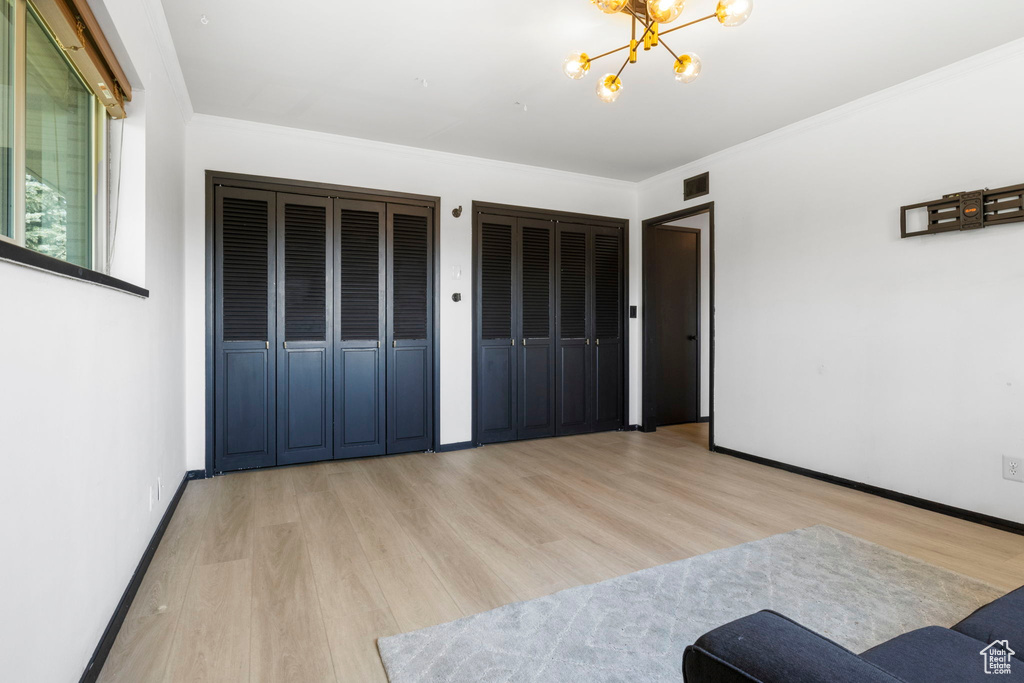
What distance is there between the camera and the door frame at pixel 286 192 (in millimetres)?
3932

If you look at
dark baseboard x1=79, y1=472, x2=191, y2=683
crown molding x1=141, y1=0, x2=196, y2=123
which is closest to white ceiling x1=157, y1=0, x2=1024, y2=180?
crown molding x1=141, y1=0, x2=196, y2=123

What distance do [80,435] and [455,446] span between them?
11.3 ft

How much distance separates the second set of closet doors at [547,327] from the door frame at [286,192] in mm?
412

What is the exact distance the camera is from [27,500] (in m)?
1.18

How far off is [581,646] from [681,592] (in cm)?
60

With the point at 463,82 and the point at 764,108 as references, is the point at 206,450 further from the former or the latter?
the point at 764,108

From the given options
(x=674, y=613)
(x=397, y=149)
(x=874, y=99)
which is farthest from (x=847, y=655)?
(x=397, y=149)

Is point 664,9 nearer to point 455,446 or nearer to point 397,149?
point 397,149

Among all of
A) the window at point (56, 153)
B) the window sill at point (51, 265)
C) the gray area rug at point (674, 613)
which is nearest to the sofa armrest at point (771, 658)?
the gray area rug at point (674, 613)

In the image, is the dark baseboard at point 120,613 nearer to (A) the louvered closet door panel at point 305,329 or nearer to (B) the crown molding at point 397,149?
(A) the louvered closet door panel at point 305,329

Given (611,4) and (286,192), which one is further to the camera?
(286,192)

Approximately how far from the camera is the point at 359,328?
14.5 ft

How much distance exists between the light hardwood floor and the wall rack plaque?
1.75 m

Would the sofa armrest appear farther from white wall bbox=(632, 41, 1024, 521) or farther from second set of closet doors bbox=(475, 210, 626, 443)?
second set of closet doors bbox=(475, 210, 626, 443)
